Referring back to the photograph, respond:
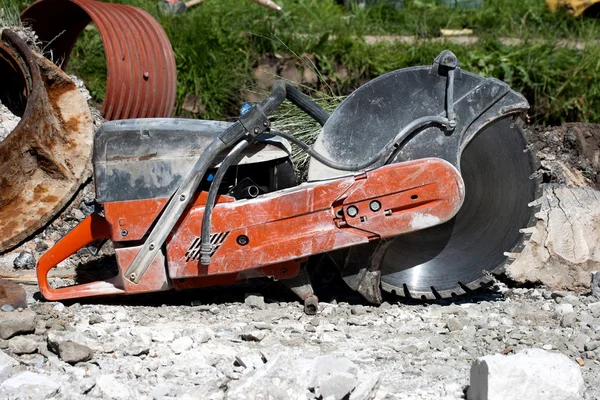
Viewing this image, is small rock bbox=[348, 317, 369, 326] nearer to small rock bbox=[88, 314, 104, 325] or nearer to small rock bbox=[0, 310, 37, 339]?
small rock bbox=[88, 314, 104, 325]

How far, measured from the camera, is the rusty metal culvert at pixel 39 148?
16.4 feet

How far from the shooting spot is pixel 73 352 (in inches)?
136

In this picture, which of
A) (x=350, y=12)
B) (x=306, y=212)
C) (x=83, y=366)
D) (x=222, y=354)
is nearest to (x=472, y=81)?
(x=306, y=212)

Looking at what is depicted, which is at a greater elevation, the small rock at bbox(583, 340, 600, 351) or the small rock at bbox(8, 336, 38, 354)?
the small rock at bbox(8, 336, 38, 354)

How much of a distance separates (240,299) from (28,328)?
104cm

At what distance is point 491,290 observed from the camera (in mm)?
4391

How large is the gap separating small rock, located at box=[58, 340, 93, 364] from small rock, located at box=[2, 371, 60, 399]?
0.22 m

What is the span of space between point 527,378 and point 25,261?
290 cm

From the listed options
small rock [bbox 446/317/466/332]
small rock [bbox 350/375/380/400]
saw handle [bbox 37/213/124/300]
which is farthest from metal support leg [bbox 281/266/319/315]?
small rock [bbox 350/375/380/400]

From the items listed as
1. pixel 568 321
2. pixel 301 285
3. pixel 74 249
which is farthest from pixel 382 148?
pixel 74 249

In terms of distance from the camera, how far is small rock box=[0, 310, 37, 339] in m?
3.59

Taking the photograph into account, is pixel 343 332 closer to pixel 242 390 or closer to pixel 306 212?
pixel 306 212

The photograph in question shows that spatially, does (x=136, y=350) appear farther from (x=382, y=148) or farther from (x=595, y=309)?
(x=595, y=309)

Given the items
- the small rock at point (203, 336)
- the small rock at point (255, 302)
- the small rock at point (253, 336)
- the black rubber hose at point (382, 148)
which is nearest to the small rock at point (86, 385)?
the small rock at point (203, 336)
